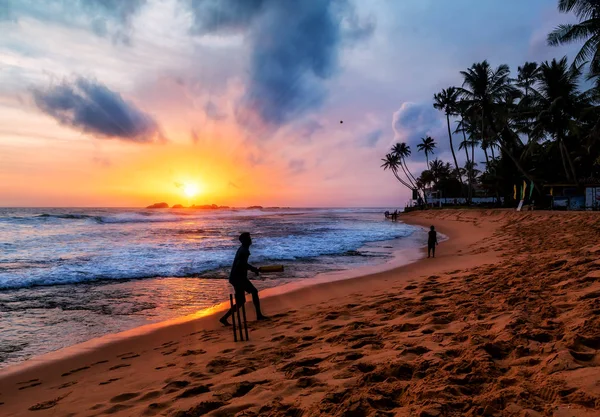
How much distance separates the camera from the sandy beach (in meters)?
2.99

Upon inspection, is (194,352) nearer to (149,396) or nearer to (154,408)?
(149,396)

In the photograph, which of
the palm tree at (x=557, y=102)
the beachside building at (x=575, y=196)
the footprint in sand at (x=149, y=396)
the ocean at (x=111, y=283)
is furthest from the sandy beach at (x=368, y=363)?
the palm tree at (x=557, y=102)

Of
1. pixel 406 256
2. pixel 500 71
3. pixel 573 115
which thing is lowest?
pixel 406 256

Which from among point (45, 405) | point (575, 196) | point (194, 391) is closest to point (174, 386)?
point (194, 391)

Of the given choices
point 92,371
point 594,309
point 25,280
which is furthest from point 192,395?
point 25,280

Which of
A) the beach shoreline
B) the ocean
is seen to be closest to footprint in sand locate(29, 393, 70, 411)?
the beach shoreline

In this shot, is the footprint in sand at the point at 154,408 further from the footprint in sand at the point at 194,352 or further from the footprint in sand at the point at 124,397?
the footprint in sand at the point at 194,352

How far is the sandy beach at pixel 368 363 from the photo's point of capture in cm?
299

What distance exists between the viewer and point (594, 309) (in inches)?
172

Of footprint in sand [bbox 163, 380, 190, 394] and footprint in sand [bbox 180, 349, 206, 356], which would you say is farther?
footprint in sand [bbox 180, 349, 206, 356]

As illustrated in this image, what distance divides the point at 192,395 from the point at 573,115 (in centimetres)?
4202

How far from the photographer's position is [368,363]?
391cm

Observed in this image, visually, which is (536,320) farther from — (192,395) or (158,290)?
(158,290)

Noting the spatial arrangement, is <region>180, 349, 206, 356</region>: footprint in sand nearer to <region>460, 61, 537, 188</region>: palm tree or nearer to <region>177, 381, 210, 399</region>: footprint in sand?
<region>177, 381, 210, 399</region>: footprint in sand
